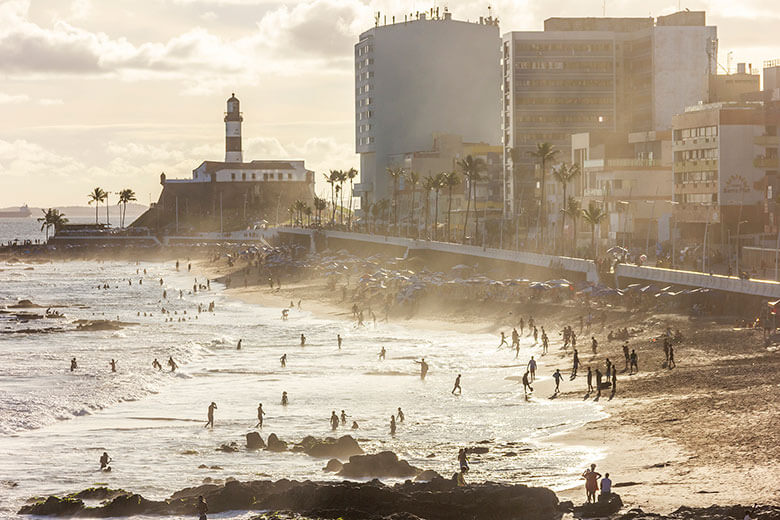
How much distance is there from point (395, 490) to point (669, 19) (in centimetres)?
14532

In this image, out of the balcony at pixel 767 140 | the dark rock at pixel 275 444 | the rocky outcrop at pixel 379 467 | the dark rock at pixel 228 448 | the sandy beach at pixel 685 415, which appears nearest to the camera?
the sandy beach at pixel 685 415

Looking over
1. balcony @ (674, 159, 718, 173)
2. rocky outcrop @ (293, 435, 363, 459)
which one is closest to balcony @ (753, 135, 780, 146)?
balcony @ (674, 159, 718, 173)

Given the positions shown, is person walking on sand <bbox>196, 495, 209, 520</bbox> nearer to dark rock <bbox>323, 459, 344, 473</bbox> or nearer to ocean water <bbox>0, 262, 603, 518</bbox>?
ocean water <bbox>0, 262, 603, 518</bbox>

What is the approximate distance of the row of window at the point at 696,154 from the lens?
9444 cm

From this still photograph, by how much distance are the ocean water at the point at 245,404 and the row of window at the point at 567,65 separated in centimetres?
8572

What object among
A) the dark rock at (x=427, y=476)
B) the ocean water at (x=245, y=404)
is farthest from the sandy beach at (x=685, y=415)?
the dark rock at (x=427, y=476)

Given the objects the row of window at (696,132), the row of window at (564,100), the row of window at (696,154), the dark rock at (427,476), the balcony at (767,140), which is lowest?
the dark rock at (427,476)

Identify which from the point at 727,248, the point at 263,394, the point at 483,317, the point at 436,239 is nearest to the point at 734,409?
the point at 263,394

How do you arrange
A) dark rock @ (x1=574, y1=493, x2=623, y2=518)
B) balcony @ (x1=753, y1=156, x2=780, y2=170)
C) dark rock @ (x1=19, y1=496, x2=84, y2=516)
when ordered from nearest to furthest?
dark rock @ (x1=574, y1=493, x2=623, y2=518)
dark rock @ (x1=19, y1=496, x2=84, y2=516)
balcony @ (x1=753, y1=156, x2=780, y2=170)

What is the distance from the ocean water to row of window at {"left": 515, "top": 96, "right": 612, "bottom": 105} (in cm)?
8465

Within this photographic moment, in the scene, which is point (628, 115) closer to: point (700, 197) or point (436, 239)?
point (436, 239)

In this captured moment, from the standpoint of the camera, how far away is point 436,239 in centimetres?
13750

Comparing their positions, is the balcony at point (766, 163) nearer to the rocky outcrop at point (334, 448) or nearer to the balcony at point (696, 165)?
the balcony at point (696, 165)

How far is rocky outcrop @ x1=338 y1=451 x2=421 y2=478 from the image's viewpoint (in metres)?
37.5
